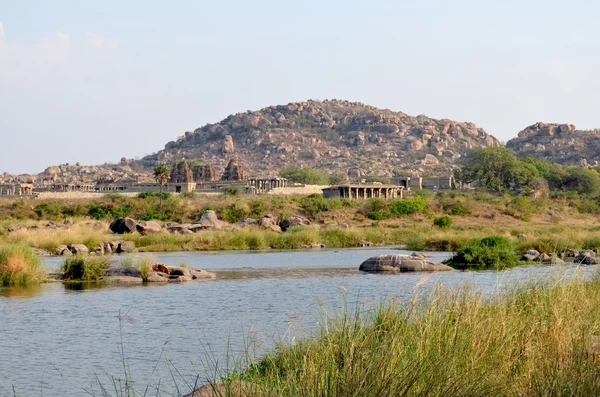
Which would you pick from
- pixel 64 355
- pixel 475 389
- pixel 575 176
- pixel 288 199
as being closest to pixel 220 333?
pixel 64 355

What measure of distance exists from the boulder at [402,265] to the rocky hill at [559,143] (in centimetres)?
13458

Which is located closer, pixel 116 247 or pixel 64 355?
pixel 64 355

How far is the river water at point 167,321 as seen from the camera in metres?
10.9

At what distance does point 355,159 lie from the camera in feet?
602

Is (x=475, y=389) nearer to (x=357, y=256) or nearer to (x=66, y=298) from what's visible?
(x=66, y=298)

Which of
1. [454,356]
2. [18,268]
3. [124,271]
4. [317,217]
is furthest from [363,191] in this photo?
[454,356]

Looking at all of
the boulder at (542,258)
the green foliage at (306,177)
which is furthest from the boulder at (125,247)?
the green foliage at (306,177)

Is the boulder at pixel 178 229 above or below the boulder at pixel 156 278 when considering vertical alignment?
above

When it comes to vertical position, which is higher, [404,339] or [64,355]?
[404,339]

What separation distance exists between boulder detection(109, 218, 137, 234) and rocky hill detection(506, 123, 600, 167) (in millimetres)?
121318

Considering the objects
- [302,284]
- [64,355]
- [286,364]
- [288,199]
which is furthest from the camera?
[288,199]

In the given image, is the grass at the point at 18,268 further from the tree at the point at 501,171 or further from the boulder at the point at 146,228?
the tree at the point at 501,171

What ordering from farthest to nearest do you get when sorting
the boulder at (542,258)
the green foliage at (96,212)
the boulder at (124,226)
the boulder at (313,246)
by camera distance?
the green foliage at (96,212), the boulder at (124,226), the boulder at (313,246), the boulder at (542,258)

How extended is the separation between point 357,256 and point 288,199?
35.1m
